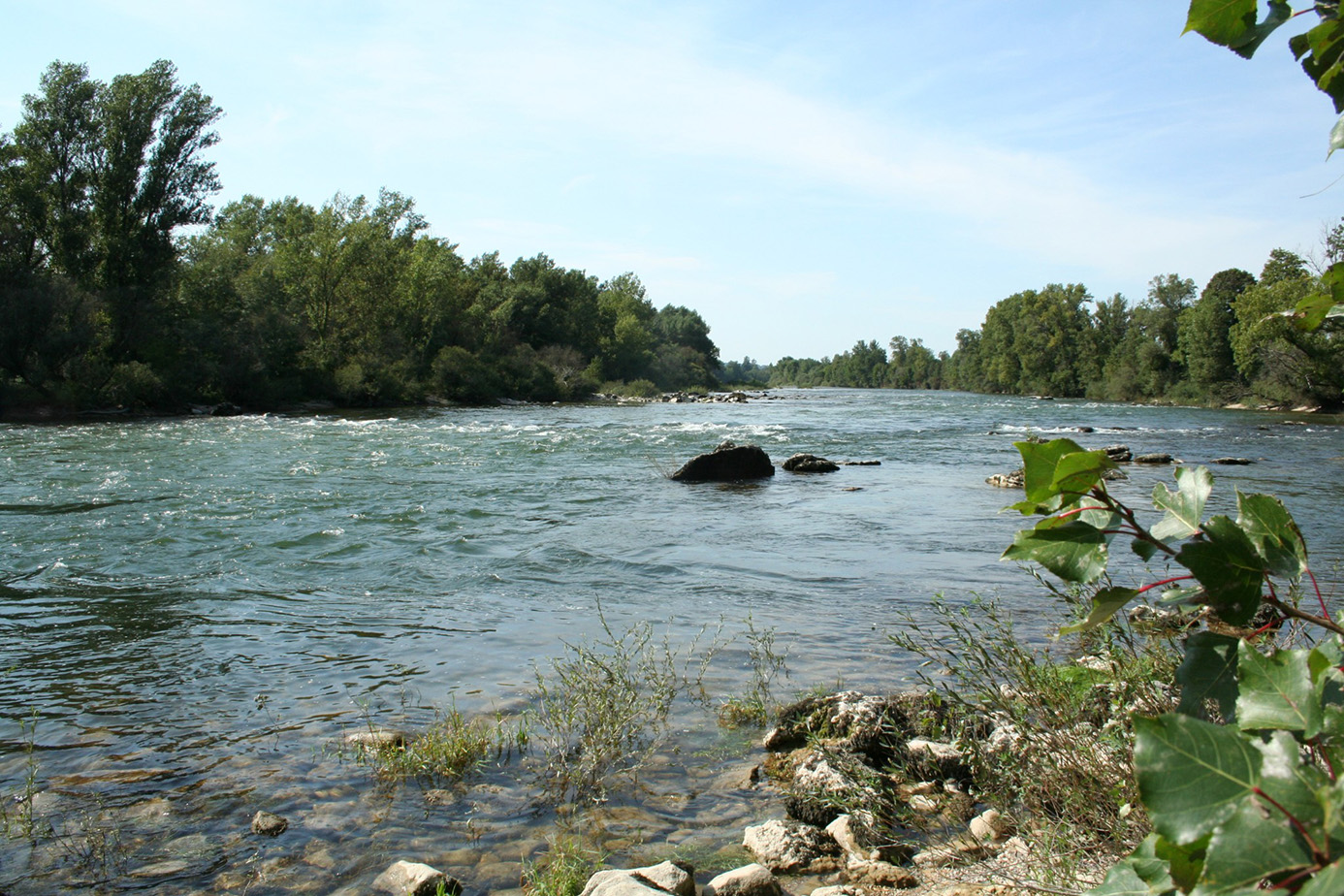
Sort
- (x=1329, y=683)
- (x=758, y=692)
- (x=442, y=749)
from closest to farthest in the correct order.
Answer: (x=1329, y=683)
(x=442, y=749)
(x=758, y=692)

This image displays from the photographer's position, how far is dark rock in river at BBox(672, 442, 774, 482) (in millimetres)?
18906

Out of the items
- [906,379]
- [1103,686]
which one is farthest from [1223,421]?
[906,379]

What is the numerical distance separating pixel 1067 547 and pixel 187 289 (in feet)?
172

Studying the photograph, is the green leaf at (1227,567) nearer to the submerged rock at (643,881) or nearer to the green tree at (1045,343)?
the submerged rock at (643,881)

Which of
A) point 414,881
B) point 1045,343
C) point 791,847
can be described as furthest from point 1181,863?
point 1045,343

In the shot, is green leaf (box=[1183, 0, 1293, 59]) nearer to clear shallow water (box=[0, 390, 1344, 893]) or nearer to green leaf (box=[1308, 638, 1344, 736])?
green leaf (box=[1308, 638, 1344, 736])

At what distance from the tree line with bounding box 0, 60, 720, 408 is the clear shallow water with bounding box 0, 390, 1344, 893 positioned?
622 inches

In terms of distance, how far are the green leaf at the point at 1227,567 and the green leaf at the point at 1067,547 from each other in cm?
10

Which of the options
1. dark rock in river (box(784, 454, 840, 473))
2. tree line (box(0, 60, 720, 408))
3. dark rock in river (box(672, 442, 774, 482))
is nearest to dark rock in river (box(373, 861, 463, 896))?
dark rock in river (box(672, 442, 774, 482))

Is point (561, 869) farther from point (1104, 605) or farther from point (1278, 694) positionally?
point (1278, 694)

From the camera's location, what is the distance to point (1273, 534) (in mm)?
1161

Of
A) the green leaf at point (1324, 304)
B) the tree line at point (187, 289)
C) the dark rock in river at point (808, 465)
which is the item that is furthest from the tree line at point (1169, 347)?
the tree line at point (187, 289)

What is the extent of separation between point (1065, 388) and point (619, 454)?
87.5 metres

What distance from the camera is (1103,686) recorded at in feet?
14.4
